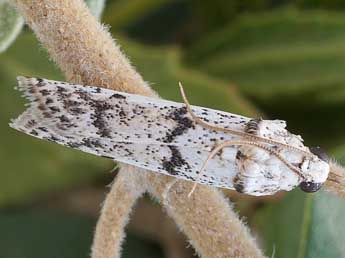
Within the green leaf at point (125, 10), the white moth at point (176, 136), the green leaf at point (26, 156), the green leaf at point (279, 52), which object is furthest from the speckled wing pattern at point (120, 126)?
the green leaf at point (125, 10)

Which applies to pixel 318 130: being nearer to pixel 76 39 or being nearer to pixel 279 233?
pixel 279 233

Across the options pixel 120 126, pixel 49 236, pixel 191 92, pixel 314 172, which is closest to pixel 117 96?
pixel 120 126

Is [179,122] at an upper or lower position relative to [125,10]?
lower

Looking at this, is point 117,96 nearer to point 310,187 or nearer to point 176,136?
point 176,136

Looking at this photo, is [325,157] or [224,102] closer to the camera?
[325,157]

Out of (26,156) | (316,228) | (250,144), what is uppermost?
(26,156)

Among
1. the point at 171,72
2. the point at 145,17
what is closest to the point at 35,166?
the point at 171,72

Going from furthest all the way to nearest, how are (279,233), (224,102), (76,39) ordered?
1. (224,102)
2. (279,233)
3. (76,39)
